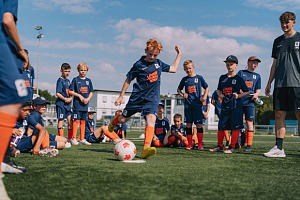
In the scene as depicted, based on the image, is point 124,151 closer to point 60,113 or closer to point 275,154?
point 275,154

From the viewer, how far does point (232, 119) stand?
26.7 feet

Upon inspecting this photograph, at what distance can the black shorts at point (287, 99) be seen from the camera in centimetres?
648

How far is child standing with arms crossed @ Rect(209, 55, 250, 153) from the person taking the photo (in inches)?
318

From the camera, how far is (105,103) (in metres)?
81.6

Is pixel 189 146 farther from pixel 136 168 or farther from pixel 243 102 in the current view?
pixel 136 168

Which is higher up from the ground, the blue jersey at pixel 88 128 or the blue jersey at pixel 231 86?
the blue jersey at pixel 231 86

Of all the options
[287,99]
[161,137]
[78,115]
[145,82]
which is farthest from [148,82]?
[78,115]

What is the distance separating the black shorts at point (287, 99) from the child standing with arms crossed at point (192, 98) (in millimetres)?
2549

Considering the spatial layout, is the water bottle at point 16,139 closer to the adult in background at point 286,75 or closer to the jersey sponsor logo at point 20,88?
the jersey sponsor logo at point 20,88

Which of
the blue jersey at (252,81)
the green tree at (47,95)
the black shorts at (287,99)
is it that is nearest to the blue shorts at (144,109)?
the black shorts at (287,99)

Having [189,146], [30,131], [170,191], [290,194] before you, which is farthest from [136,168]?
[189,146]

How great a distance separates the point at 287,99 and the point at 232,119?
1.72 metres

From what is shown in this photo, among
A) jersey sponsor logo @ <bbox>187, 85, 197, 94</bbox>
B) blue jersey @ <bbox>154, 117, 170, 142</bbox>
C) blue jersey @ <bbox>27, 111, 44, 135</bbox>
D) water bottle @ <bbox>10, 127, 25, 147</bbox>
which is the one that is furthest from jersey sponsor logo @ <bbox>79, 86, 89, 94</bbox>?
water bottle @ <bbox>10, 127, 25, 147</bbox>

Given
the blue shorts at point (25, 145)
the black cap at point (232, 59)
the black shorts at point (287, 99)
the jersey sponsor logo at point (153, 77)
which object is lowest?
the blue shorts at point (25, 145)
